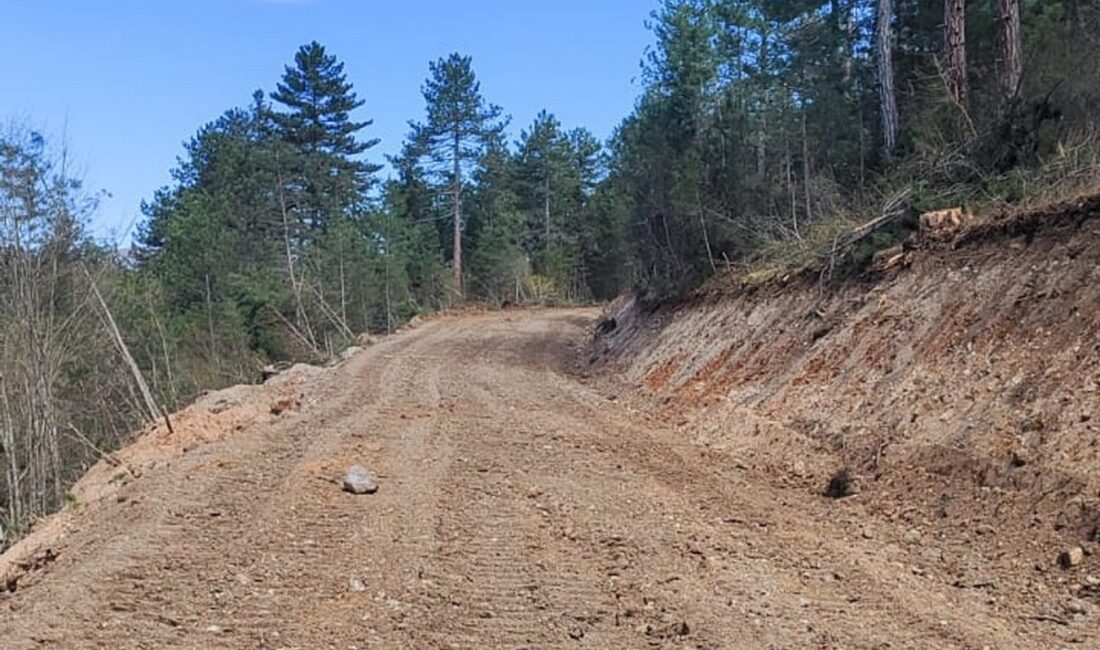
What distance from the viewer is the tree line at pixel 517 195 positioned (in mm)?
10211

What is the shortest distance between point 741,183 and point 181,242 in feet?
86.9

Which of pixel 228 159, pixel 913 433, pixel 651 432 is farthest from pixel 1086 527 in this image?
pixel 228 159

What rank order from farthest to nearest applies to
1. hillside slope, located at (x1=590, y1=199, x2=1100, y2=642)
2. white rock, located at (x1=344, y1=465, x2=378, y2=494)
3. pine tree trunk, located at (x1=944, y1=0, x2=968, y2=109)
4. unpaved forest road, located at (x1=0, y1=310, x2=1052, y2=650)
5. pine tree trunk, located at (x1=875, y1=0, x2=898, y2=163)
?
pine tree trunk, located at (x1=875, y1=0, x2=898, y2=163) < pine tree trunk, located at (x1=944, y1=0, x2=968, y2=109) < white rock, located at (x1=344, y1=465, x2=378, y2=494) < hillside slope, located at (x1=590, y1=199, x2=1100, y2=642) < unpaved forest road, located at (x1=0, y1=310, x2=1052, y2=650)

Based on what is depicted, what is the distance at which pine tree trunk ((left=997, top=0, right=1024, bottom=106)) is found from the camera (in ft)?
31.5

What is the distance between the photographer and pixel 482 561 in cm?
477

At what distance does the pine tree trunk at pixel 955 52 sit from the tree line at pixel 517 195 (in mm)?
39

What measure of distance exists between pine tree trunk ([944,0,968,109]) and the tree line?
0.04m

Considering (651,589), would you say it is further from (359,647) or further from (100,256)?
(100,256)

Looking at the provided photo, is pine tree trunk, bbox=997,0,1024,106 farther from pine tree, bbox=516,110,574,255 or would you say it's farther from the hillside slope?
pine tree, bbox=516,110,574,255

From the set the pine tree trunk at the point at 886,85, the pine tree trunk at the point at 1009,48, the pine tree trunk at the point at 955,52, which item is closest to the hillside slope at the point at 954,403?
the pine tree trunk at the point at 1009,48

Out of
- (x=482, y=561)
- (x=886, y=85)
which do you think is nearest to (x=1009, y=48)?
(x=886, y=85)

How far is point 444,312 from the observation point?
31766mm

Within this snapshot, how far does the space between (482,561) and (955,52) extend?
989 centimetres

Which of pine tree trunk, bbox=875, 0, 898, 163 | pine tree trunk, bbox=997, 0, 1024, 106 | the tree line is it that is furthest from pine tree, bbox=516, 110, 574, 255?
pine tree trunk, bbox=997, 0, 1024, 106
